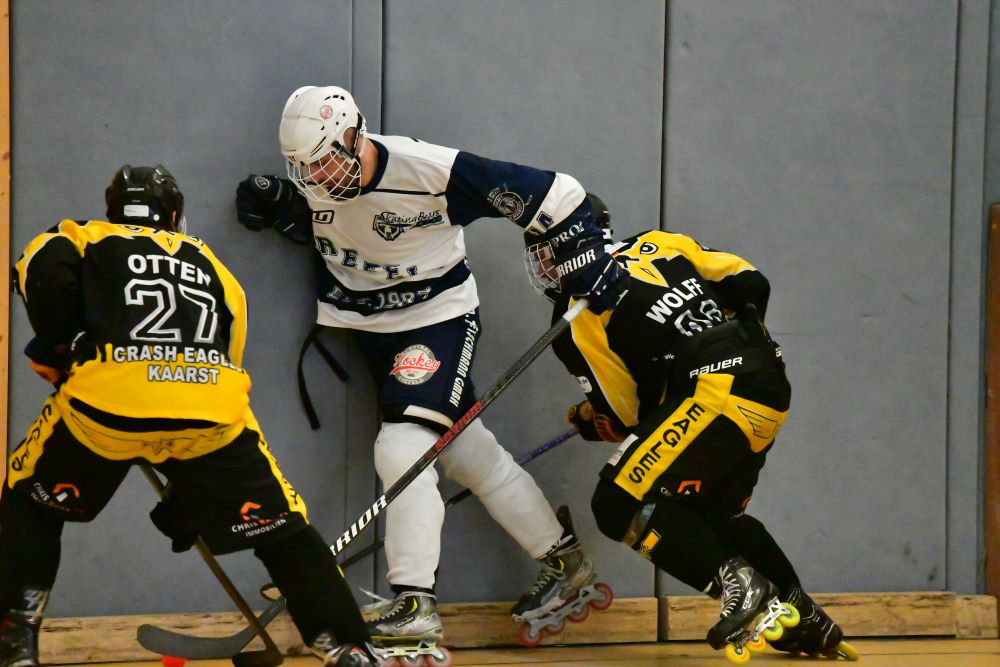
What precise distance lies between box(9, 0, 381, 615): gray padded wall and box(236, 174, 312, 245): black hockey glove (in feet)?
0.20

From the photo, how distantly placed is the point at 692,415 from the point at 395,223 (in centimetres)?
99

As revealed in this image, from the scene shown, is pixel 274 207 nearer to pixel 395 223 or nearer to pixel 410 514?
pixel 395 223

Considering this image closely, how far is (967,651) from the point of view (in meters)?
3.49

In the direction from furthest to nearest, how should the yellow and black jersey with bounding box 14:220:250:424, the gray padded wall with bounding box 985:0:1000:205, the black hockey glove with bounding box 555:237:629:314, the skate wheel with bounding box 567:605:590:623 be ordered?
the gray padded wall with bounding box 985:0:1000:205, the skate wheel with bounding box 567:605:590:623, the black hockey glove with bounding box 555:237:629:314, the yellow and black jersey with bounding box 14:220:250:424

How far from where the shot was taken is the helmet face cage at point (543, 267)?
318 centimetres

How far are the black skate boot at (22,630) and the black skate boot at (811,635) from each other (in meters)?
1.94

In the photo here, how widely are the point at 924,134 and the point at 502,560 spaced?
1980mm

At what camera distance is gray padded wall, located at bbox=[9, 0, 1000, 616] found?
10.6ft

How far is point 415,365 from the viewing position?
319 cm

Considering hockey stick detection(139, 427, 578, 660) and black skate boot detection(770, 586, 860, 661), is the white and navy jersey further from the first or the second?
black skate boot detection(770, 586, 860, 661)

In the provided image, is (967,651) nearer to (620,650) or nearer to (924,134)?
(620,650)

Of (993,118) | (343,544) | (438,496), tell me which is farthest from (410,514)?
(993,118)

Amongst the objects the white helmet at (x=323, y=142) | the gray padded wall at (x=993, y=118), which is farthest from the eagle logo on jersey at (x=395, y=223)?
the gray padded wall at (x=993, y=118)

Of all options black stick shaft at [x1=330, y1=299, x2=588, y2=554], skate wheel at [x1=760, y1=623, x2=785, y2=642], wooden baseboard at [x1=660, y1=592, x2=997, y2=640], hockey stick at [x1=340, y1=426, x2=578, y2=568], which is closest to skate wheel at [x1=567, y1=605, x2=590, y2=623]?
wooden baseboard at [x1=660, y1=592, x2=997, y2=640]
